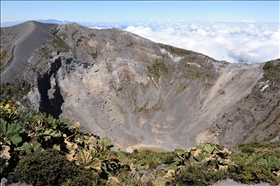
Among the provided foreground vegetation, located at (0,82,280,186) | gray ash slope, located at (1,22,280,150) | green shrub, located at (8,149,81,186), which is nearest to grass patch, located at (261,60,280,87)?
gray ash slope, located at (1,22,280,150)

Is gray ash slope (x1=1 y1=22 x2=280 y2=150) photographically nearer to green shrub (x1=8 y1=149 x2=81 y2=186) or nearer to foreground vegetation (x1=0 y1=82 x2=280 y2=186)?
foreground vegetation (x1=0 y1=82 x2=280 y2=186)

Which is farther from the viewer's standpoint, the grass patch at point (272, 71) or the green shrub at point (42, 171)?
the grass patch at point (272, 71)

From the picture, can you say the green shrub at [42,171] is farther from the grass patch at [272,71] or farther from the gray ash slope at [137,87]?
the grass patch at [272,71]

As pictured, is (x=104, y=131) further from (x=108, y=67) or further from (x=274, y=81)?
(x=274, y=81)

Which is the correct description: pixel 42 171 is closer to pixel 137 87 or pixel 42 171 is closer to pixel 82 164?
pixel 82 164

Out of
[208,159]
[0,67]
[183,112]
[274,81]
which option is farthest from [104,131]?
[208,159]

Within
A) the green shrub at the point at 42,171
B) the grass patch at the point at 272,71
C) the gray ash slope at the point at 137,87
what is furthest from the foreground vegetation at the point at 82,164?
the grass patch at the point at 272,71

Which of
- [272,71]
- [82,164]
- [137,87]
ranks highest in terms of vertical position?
[272,71]

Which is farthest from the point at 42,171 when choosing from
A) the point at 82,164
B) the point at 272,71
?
the point at 272,71
